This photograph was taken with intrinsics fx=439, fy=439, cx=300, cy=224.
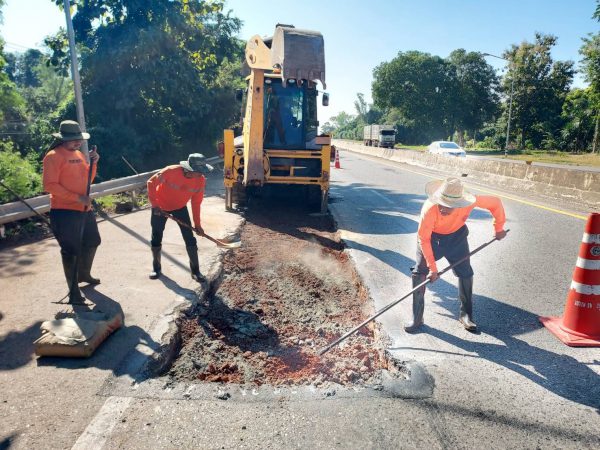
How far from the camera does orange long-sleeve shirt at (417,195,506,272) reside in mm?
4074

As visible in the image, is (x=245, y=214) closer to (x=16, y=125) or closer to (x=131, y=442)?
(x=131, y=442)

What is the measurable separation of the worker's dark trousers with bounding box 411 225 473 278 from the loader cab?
597 cm

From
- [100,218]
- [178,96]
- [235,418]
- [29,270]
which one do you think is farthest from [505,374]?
[178,96]

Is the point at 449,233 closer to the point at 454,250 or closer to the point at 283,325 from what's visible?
the point at 454,250

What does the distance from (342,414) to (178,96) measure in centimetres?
1827

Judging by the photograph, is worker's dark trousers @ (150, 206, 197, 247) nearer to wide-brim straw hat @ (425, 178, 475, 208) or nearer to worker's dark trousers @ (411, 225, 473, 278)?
worker's dark trousers @ (411, 225, 473, 278)

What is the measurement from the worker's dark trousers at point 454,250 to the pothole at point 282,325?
0.79 meters

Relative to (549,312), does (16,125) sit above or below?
above

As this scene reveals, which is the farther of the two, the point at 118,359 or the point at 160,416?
the point at 118,359

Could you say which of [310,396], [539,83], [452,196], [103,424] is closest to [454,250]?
[452,196]

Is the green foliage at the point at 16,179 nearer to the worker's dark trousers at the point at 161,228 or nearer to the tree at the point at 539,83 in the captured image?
the worker's dark trousers at the point at 161,228

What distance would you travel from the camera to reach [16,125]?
26.3m

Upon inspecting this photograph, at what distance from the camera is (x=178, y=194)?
5449mm

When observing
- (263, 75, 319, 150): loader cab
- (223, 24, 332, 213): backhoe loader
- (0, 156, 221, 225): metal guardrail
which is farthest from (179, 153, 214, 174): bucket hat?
(263, 75, 319, 150): loader cab
